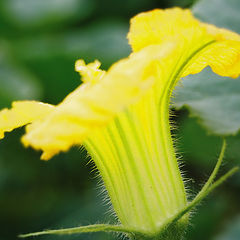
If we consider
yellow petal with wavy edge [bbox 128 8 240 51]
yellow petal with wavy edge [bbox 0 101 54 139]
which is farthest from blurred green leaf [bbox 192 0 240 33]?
yellow petal with wavy edge [bbox 0 101 54 139]

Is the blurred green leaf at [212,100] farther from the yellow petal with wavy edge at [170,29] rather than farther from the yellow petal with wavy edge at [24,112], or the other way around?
the yellow petal with wavy edge at [24,112]

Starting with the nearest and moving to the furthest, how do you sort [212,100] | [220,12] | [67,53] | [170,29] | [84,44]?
[170,29], [212,100], [220,12], [67,53], [84,44]

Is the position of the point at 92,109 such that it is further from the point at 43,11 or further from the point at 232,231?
the point at 43,11

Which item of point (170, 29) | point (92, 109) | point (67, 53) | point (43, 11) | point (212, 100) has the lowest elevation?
point (212, 100)

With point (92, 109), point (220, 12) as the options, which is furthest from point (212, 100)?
point (92, 109)

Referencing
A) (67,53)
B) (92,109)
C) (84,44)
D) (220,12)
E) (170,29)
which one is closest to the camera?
(92,109)

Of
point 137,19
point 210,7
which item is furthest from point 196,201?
point 210,7
